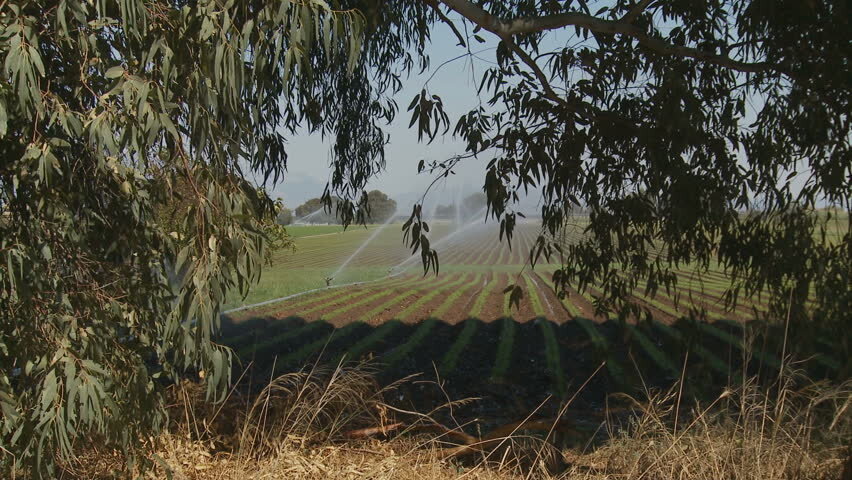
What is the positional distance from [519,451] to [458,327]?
5151 mm

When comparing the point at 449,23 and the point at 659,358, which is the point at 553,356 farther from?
the point at 449,23

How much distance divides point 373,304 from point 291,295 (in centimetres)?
120

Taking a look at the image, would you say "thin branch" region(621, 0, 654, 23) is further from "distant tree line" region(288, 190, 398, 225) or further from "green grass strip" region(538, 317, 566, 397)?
"green grass strip" region(538, 317, 566, 397)

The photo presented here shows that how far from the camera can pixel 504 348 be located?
26.2ft

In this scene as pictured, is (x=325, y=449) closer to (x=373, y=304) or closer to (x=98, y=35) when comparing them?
(x=98, y=35)

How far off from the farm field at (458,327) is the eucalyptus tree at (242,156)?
2.70 m

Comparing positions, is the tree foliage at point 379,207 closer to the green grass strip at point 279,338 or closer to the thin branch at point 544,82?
the green grass strip at point 279,338

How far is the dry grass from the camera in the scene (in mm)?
2729

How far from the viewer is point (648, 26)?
3.99 m

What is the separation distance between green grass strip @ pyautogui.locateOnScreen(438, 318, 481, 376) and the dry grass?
361 cm

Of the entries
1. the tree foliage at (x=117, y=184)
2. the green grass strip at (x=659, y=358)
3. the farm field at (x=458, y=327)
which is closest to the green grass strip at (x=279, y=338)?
the farm field at (x=458, y=327)

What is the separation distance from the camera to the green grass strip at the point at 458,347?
7.41 meters

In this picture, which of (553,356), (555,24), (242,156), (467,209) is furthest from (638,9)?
(467,209)

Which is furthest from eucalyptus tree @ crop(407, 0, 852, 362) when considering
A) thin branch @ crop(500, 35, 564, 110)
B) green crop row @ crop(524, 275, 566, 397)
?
green crop row @ crop(524, 275, 566, 397)
